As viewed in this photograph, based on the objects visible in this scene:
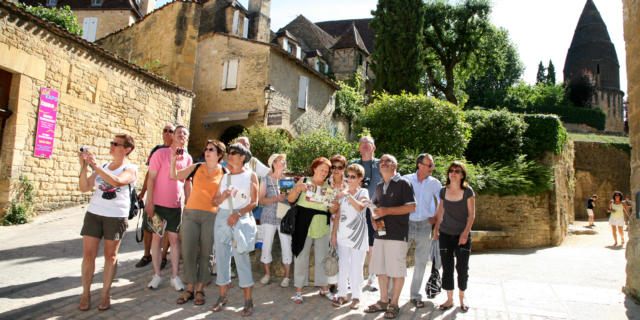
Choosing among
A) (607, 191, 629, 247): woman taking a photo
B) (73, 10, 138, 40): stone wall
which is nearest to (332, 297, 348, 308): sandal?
(607, 191, 629, 247): woman taking a photo

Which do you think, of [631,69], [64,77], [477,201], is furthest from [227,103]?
[631,69]

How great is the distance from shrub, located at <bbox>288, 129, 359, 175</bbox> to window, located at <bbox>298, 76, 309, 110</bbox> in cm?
904

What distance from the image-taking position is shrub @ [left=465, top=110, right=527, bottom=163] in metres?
13.1

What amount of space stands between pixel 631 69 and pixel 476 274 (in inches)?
149

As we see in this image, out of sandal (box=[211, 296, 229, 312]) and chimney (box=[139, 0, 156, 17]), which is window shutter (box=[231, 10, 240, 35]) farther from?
sandal (box=[211, 296, 229, 312])

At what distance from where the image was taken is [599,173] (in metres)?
21.6

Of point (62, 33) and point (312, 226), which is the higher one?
point (62, 33)

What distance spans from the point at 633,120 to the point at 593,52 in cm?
5590

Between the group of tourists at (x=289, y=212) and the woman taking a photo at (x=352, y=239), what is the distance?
0.01 meters

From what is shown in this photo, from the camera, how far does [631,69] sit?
15.4 feet

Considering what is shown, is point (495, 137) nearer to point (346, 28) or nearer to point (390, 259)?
point (390, 259)

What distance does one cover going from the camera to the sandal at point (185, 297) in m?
3.87

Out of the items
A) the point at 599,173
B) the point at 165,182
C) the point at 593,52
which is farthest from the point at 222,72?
the point at 593,52

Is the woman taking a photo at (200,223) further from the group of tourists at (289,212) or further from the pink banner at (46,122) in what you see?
the pink banner at (46,122)
